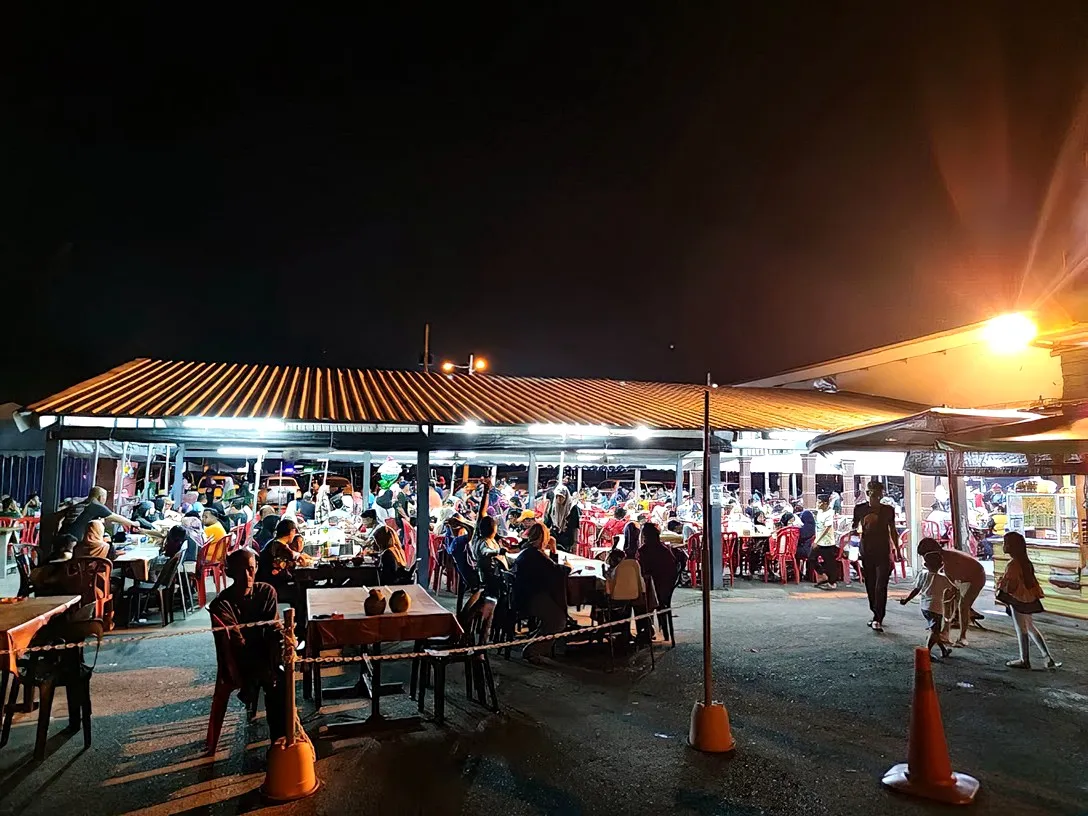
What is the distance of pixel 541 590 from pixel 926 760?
373 centimetres

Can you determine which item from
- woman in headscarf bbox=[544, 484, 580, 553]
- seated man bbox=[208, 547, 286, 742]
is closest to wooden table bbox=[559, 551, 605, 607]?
seated man bbox=[208, 547, 286, 742]

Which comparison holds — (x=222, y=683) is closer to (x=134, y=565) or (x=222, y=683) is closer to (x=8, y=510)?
(x=134, y=565)

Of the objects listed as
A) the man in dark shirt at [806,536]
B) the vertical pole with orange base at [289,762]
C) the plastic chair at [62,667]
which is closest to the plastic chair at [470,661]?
the vertical pole with orange base at [289,762]

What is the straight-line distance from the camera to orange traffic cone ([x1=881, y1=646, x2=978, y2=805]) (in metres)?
4.22

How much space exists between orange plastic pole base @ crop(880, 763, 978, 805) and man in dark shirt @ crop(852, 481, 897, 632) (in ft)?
15.7

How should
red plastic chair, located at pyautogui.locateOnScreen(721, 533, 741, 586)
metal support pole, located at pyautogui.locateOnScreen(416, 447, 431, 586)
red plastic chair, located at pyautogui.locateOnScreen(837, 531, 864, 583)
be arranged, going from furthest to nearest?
1. red plastic chair, located at pyautogui.locateOnScreen(721, 533, 741, 586)
2. red plastic chair, located at pyautogui.locateOnScreen(837, 531, 864, 583)
3. metal support pole, located at pyautogui.locateOnScreen(416, 447, 431, 586)

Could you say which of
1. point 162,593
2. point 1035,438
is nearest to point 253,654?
point 162,593

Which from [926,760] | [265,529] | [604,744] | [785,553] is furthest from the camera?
[785,553]

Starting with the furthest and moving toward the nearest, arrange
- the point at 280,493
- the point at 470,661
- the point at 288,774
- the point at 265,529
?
the point at 280,493
the point at 265,529
the point at 470,661
the point at 288,774

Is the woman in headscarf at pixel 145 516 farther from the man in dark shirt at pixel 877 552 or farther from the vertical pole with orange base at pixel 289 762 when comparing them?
the man in dark shirt at pixel 877 552

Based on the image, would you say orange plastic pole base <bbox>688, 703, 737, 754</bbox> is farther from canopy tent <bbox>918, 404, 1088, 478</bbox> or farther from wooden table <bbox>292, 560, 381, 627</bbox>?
canopy tent <bbox>918, 404, 1088, 478</bbox>

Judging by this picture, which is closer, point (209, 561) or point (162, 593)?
point (162, 593)

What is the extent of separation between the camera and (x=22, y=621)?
474cm

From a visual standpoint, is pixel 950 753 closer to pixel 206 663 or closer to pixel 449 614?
pixel 449 614
